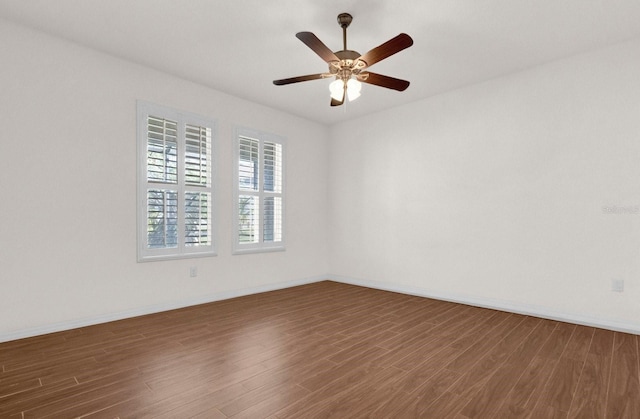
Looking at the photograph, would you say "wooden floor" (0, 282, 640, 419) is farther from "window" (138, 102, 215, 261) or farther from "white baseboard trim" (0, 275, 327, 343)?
"window" (138, 102, 215, 261)

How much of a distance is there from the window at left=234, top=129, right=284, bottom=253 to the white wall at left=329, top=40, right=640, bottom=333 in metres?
1.42

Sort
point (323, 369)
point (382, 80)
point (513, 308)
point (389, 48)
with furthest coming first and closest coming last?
point (513, 308), point (382, 80), point (389, 48), point (323, 369)

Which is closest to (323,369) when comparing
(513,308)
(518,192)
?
(513,308)

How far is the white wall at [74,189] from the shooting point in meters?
2.89

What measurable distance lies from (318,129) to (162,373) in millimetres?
4546

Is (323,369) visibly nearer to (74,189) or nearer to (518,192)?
(74,189)

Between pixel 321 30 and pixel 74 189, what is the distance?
2.87m

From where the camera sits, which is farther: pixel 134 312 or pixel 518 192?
pixel 518 192

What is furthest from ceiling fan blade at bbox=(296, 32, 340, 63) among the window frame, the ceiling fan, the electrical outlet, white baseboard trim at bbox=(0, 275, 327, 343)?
the electrical outlet

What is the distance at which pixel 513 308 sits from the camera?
377 cm

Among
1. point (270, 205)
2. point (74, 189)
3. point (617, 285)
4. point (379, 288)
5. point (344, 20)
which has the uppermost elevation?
point (344, 20)

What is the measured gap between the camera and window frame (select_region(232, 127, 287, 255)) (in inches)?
179

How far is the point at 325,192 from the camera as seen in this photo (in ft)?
19.5

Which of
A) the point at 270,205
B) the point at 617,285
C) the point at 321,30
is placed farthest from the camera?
the point at 270,205
